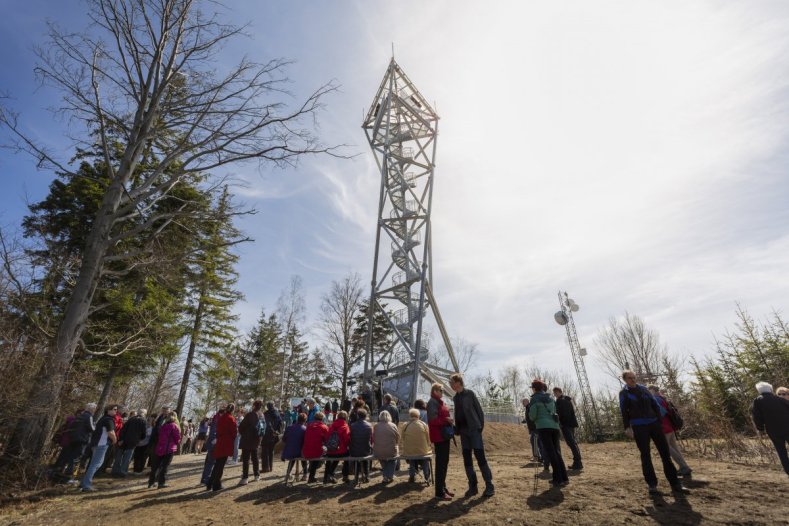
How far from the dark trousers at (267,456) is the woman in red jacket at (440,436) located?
17.5 feet

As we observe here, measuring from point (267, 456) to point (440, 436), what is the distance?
Result: 5837 mm

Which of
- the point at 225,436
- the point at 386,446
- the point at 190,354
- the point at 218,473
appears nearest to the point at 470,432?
the point at 386,446

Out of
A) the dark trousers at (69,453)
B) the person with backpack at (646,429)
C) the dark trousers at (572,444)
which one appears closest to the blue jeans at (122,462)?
the dark trousers at (69,453)

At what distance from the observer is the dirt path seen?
438 cm

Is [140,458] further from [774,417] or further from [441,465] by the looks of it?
[774,417]

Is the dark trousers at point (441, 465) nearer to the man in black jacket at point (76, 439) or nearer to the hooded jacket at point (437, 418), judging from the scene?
the hooded jacket at point (437, 418)

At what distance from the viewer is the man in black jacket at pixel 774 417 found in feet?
19.6

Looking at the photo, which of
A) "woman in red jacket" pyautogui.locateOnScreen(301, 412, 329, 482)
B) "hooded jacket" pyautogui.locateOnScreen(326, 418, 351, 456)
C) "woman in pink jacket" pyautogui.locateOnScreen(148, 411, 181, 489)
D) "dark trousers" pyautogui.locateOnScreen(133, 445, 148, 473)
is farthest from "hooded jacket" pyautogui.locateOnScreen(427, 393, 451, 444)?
"dark trousers" pyautogui.locateOnScreen(133, 445, 148, 473)

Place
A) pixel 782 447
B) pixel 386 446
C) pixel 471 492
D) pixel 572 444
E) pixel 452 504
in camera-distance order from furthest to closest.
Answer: pixel 572 444
pixel 386 446
pixel 782 447
pixel 471 492
pixel 452 504

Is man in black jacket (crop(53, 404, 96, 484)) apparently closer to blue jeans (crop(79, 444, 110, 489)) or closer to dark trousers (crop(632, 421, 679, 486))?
blue jeans (crop(79, 444, 110, 489))

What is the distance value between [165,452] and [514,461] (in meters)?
8.83

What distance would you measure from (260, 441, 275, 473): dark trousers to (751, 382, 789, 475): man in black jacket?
9.81 m

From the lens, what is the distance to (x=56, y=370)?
6.54 m

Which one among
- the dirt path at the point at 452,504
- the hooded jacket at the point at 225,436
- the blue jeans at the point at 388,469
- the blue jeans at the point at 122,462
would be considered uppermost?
the hooded jacket at the point at 225,436
